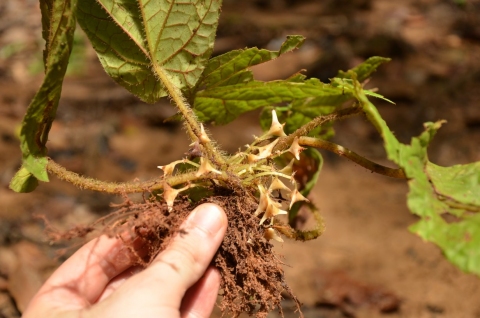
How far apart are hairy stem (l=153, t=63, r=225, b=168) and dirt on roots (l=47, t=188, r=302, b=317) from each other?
0.36 feet

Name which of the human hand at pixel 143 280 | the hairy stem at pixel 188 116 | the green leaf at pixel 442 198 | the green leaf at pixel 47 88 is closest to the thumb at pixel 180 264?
the human hand at pixel 143 280

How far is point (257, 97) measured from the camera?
1.65 meters

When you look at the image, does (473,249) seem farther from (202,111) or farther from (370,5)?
(370,5)

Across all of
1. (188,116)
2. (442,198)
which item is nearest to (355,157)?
(442,198)

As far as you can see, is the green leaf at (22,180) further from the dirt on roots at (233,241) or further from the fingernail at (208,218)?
the fingernail at (208,218)

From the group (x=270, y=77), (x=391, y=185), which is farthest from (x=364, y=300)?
(x=270, y=77)

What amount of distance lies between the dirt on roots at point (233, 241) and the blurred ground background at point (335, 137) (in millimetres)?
134

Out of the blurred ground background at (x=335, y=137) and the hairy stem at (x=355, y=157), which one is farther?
the blurred ground background at (x=335, y=137)

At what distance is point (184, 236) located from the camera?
1.35 metres

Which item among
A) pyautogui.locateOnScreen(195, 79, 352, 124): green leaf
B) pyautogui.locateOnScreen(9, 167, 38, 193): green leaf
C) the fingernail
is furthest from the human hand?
pyautogui.locateOnScreen(195, 79, 352, 124): green leaf

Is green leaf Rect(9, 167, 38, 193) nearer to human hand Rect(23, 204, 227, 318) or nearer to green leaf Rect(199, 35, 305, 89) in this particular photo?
human hand Rect(23, 204, 227, 318)

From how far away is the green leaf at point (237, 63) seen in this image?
4.78 ft

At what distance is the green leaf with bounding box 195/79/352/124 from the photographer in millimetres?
1511

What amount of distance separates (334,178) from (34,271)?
2.53m
